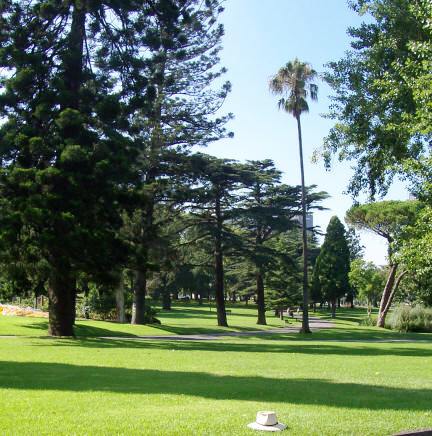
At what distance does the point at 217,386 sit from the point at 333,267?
65405 mm

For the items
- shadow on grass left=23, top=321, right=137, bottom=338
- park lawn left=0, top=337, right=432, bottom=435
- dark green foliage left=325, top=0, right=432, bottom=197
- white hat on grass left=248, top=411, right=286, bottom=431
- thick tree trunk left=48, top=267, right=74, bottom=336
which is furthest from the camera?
shadow on grass left=23, top=321, right=137, bottom=338

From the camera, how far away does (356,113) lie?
18125mm

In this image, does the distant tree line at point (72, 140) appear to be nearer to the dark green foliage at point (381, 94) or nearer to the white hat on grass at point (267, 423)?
the dark green foliage at point (381, 94)

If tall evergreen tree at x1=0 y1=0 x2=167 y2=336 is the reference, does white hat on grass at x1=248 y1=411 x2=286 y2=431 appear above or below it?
below

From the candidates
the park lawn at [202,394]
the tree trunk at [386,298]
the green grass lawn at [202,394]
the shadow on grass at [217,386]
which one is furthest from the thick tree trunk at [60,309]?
the tree trunk at [386,298]

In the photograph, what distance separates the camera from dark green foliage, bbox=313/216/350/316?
243 feet

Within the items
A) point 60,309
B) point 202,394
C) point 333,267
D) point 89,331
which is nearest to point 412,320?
point 89,331

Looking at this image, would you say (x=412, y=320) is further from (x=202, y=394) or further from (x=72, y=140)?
(x=202, y=394)

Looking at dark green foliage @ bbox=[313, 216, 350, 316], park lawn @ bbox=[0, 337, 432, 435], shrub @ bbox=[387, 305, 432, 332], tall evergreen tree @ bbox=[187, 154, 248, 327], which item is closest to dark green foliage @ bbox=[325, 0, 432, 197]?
park lawn @ bbox=[0, 337, 432, 435]

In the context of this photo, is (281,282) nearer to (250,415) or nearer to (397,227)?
(397,227)

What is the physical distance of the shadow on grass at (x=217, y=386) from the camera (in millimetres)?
9562

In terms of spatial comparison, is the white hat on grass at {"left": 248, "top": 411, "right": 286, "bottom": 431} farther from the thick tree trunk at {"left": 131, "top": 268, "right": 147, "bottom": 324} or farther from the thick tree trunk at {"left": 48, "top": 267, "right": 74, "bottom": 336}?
the thick tree trunk at {"left": 131, "top": 268, "right": 147, "bottom": 324}

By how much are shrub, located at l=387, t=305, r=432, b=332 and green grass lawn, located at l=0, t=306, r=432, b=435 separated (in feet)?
92.0

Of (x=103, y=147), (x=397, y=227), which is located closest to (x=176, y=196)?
(x=103, y=147)
